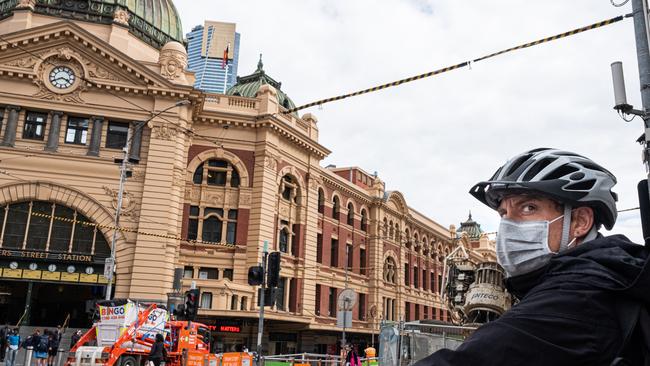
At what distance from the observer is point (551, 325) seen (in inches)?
60.7

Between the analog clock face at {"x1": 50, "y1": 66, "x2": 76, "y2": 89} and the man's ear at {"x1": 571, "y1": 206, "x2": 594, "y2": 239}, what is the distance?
116 feet

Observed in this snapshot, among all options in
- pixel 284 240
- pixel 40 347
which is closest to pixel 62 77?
pixel 40 347

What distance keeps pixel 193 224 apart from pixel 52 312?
9532 mm

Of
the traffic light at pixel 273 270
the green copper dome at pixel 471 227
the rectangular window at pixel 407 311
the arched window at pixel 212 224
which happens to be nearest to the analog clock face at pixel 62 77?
the arched window at pixel 212 224

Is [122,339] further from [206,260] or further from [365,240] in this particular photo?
[365,240]


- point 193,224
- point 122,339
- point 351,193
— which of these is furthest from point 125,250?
point 351,193

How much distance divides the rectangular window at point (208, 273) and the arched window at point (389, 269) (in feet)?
70.1

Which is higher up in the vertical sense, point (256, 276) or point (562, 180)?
point (256, 276)

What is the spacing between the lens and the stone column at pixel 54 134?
32500 mm

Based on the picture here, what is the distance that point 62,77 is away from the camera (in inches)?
1312

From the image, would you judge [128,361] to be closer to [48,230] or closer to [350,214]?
[48,230]

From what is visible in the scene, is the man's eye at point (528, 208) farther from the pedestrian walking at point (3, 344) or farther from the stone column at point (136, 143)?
the stone column at point (136, 143)

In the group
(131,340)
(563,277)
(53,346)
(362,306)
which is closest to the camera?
(563,277)

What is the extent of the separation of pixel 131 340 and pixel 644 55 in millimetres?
19273
